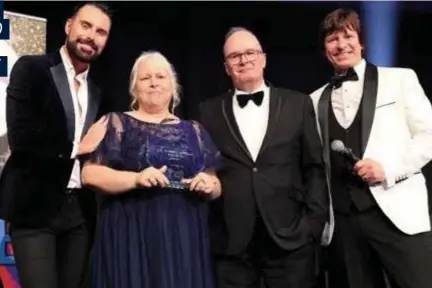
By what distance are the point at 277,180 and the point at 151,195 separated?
0.43 meters

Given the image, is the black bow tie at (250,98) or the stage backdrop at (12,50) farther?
the stage backdrop at (12,50)

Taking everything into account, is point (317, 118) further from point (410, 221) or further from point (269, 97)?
point (410, 221)

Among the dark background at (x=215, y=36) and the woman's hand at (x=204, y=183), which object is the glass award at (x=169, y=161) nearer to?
the woman's hand at (x=204, y=183)

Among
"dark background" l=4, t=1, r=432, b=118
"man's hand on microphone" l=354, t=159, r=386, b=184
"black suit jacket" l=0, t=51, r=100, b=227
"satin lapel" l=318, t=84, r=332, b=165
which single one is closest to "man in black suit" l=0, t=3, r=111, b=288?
"black suit jacket" l=0, t=51, r=100, b=227

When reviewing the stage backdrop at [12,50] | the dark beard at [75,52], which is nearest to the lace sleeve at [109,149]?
the dark beard at [75,52]

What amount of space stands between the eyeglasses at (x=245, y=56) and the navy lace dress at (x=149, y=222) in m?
0.33

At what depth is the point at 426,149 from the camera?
246 centimetres

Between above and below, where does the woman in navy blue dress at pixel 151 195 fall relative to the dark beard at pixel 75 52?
below

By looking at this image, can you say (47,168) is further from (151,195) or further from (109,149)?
(151,195)

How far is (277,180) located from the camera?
2416 mm

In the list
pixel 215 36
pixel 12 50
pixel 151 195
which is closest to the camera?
pixel 151 195

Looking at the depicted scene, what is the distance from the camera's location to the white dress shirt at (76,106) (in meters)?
2.54

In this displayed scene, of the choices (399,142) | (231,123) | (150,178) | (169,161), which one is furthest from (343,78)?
(150,178)

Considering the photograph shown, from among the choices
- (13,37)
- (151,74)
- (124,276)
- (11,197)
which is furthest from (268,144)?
(13,37)
